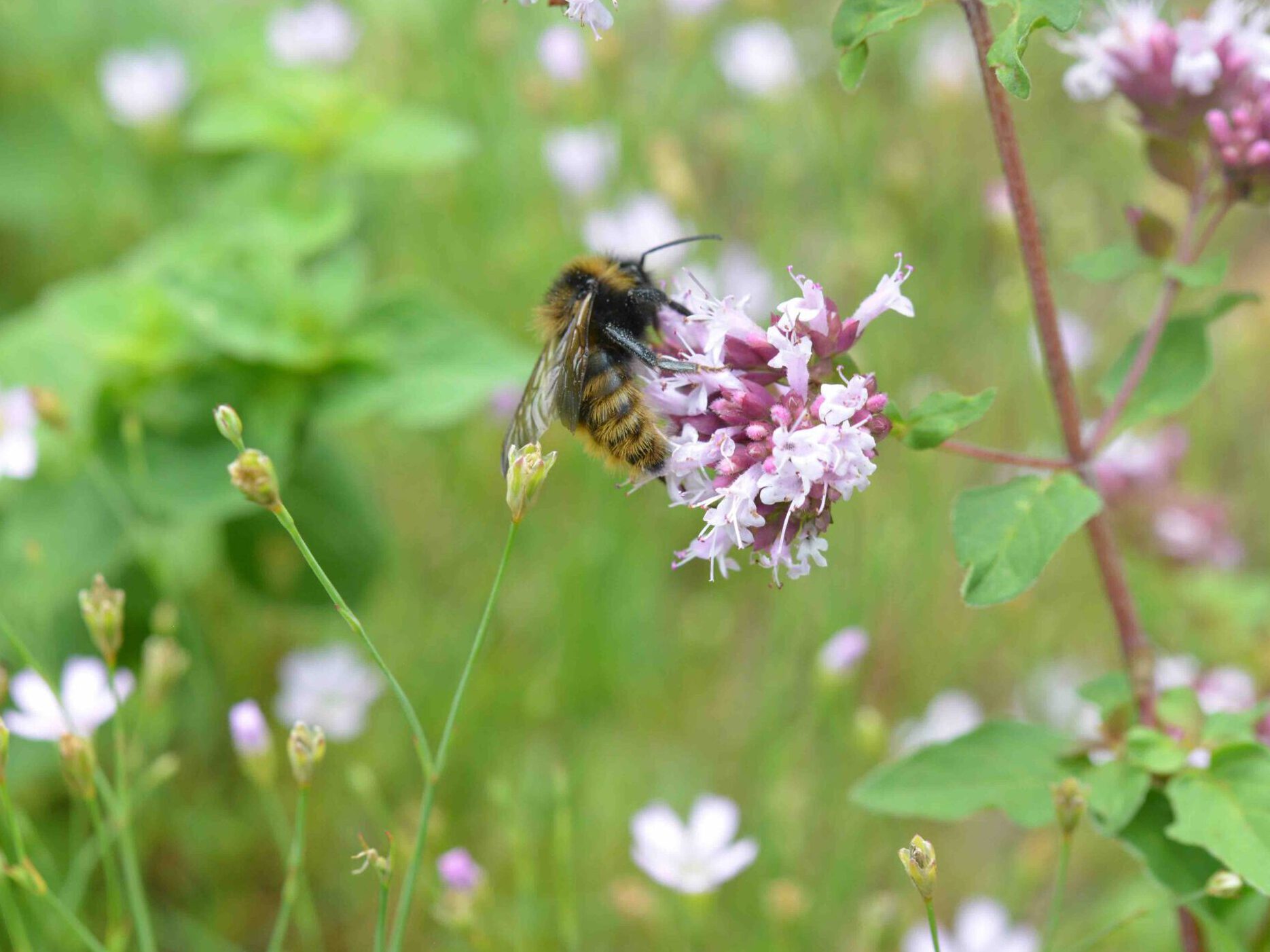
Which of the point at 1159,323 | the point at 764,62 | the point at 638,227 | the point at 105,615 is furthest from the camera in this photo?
the point at 764,62

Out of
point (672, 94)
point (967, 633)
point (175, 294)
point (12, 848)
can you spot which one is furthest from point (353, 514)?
point (672, 94)

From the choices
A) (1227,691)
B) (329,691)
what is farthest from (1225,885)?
(329,691)

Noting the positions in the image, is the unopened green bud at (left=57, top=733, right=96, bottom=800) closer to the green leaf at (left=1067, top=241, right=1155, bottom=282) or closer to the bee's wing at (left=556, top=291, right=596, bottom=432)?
the bee's wing at (left=556, top=291, right=596, bottom=432)

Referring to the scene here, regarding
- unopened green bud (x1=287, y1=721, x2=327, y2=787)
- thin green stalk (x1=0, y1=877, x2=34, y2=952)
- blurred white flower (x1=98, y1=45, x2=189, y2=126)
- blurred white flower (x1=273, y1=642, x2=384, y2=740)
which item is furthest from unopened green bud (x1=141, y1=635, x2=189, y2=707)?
blurred white flower (x1=98, y1=45, x2=189, y2=126)

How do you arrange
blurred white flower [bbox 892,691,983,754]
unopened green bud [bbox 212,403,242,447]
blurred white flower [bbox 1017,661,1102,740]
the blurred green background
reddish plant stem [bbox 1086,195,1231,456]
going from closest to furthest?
unopened green bud [bbox 212,403,242,447], reddish plant stem [bbox 1086,195,1231,456], the blurred green background, blurred white flower [bbox 892,691,983,754], blurred white flower [bbox 1017,661,1102,740]

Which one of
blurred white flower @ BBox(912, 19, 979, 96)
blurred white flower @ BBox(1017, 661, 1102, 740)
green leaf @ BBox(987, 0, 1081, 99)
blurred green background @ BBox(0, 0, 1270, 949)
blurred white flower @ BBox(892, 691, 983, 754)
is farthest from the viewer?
blurred white flower @ BBox(912, 19, 979, 96)

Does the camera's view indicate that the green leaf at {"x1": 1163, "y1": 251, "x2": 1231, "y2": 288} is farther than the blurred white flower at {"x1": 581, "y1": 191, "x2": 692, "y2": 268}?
No

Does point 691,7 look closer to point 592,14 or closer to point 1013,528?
point 592,14
